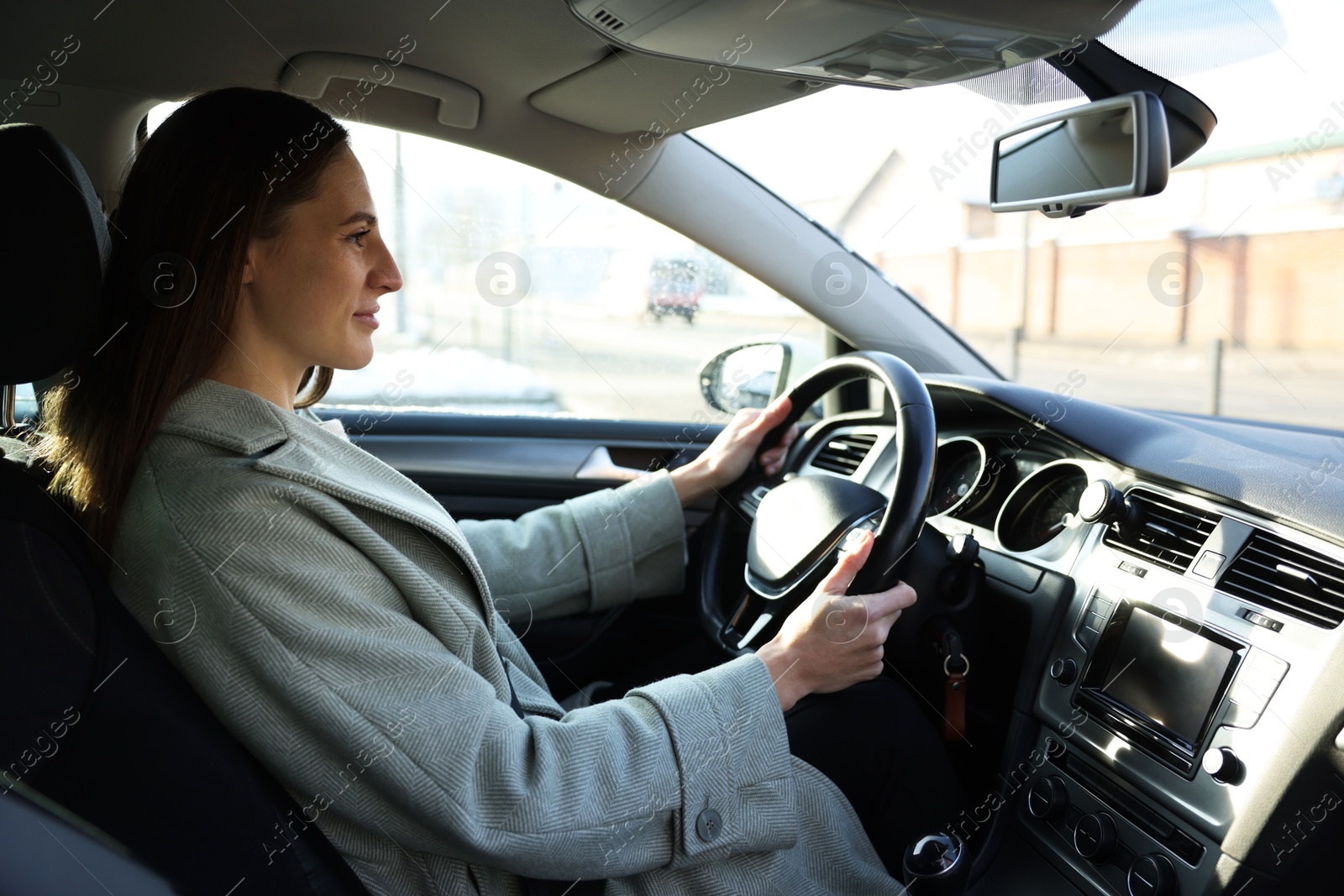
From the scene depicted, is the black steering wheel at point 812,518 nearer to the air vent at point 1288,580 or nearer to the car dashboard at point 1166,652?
the car dashboard at point 1166,652

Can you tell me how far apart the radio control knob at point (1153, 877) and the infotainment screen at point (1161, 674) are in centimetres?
12

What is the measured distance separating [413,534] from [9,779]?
1.49 ft

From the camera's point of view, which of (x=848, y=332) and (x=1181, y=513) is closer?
(x=1181, y=513)

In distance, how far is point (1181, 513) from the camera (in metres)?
1.34

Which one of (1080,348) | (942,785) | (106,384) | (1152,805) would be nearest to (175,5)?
(106,384)

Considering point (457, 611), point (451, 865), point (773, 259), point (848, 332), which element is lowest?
point (451, 865)

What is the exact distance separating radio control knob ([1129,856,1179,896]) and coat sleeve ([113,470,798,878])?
1.74 ft

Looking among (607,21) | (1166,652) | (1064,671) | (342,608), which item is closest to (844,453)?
(1064,671)

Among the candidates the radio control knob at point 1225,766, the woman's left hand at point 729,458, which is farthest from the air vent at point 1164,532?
the woman's left hand at point 729,458

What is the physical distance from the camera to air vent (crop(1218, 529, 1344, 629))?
110 cm

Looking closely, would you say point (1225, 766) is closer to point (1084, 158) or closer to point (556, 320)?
point (1084, 158)

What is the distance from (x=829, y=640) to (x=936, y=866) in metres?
0.29

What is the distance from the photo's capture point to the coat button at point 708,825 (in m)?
1.08

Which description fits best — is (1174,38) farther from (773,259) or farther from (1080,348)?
(1080,348)
